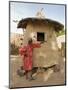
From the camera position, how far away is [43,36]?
2.48m

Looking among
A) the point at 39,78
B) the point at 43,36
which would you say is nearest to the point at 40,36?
the point at 43,36

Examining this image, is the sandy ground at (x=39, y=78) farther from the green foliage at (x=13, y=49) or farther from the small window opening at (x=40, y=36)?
the small window opening at (x=40, y=36)

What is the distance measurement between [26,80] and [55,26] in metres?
0.65

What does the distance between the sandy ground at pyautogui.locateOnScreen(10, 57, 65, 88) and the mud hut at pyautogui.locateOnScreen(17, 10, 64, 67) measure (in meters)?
0.10

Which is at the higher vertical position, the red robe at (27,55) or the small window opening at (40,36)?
the small window opening at (40,36)

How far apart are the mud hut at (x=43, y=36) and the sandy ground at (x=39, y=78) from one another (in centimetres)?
10

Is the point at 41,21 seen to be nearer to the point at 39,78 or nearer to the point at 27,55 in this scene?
the point at 27,55

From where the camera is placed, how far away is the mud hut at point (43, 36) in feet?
7.98

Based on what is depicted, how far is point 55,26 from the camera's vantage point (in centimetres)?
251

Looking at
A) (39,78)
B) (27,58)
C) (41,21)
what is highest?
(41,21)

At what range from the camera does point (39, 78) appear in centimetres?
246

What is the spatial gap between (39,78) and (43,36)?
0.45 metres

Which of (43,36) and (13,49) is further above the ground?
(43,36)

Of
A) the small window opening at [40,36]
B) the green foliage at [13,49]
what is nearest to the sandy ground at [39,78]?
the green foliage at [13,49]
